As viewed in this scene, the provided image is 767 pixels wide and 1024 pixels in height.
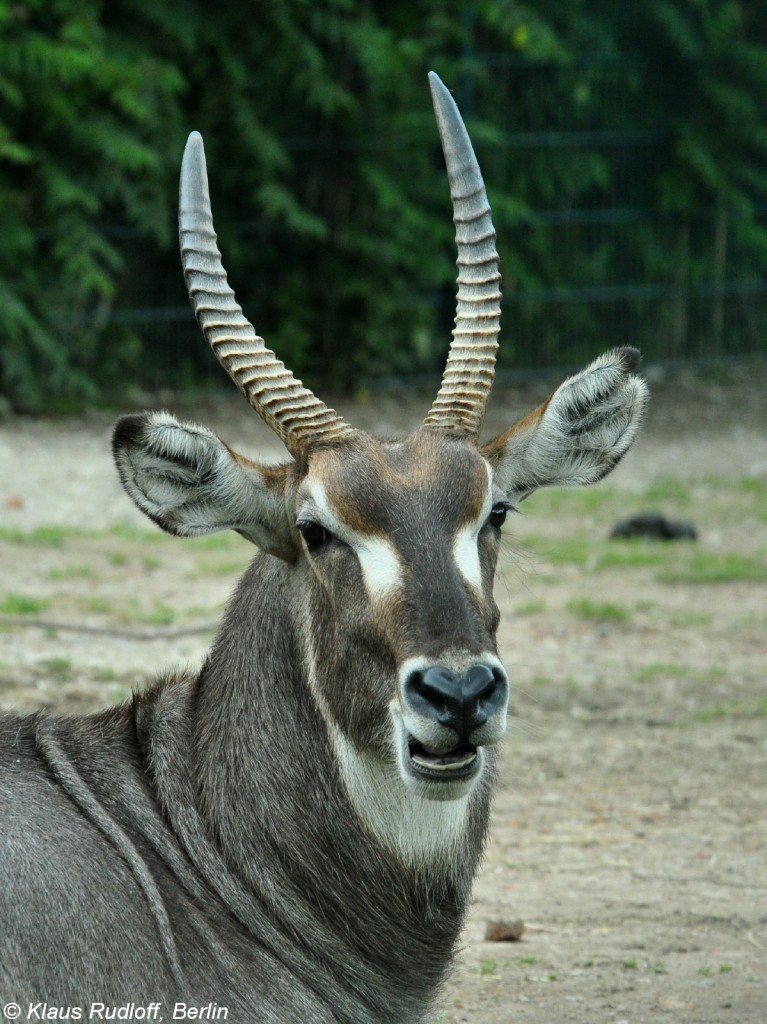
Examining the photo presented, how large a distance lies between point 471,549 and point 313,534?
0.51 m

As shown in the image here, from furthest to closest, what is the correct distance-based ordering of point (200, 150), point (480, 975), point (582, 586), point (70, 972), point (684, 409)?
point (684, 409), point (582, 586), point (480, 975), point (200, 150), point (70, 972)

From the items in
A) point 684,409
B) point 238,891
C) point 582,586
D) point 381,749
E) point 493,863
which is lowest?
point 684,409

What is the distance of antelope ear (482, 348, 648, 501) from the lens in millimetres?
5379

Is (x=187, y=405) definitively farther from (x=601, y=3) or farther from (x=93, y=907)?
(x=93, y=907)

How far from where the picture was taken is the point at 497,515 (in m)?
5.03

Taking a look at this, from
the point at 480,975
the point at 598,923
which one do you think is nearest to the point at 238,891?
the point at 480,975

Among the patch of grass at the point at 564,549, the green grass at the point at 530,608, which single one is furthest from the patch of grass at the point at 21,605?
the patch of grass at the point at 564,549

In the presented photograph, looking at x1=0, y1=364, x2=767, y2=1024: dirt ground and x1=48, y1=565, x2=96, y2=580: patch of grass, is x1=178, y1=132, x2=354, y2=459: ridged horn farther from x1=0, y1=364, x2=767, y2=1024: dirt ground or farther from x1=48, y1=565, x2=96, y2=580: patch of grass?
x1=48, y1=565, x2=96, y2=580: patch of grass

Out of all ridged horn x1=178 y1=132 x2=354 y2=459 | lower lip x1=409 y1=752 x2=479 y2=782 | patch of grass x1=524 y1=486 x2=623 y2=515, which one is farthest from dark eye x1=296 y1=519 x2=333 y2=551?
patch of grass x1=524 y1=486 x2=623 y2=515

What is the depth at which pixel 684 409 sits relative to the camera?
18359mm

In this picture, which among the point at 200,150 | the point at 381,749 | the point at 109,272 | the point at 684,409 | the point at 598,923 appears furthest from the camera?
the point at 684,409

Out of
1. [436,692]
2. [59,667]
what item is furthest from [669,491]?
[436,692]

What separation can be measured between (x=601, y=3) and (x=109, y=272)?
6.78m

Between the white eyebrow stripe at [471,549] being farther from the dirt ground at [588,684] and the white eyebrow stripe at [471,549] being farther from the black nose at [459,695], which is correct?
the dirt ground at [588,684]
